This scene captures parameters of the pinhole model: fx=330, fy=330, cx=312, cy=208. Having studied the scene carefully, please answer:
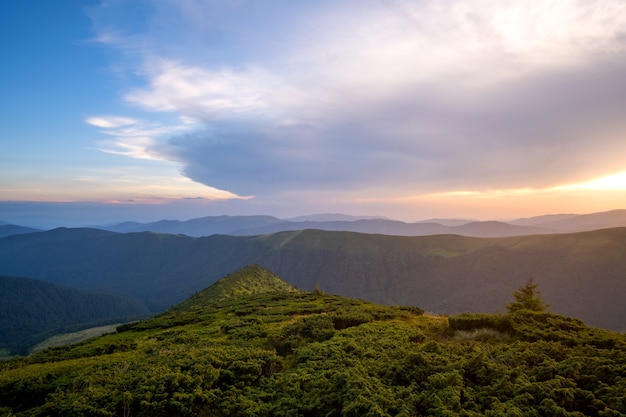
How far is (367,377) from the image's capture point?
14.5 meters

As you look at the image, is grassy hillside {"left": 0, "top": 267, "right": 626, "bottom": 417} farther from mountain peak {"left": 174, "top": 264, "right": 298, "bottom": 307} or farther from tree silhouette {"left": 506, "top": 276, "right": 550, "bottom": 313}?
mountain peak {"left": 174, "top": 264, "right": 298, "bottom": 307}

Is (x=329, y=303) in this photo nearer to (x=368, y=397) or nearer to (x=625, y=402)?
(x=368, y=397)

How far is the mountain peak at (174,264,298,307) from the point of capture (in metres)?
69.5

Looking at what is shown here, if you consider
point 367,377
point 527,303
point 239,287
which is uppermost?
point 367,377

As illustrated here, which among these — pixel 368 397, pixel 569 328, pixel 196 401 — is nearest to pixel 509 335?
pixel 569 328

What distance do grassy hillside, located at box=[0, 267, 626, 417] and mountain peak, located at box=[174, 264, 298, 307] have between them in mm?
46153

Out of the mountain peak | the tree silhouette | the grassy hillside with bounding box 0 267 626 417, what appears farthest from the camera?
the mountain peak

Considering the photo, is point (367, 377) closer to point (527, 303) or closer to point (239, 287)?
point (527, 303)

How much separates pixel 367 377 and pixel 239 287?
227 feet

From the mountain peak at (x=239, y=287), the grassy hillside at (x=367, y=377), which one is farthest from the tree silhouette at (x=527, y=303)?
the mountain peak at (x=239, y=287)

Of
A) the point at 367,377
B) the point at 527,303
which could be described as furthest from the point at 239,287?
the point at 367,377

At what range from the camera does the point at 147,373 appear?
52.4 ft

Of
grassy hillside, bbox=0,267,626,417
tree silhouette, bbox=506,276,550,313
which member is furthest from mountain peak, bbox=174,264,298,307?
tree silhouette, bbox=506,276,550,313

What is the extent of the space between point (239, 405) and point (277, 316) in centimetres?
2004
